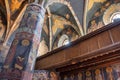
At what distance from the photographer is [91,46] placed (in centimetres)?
539

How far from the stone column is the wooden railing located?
1270mm

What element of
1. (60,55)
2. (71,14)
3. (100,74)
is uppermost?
(71,14)

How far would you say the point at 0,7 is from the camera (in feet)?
37.3

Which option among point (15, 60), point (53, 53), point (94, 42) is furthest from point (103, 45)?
point (15, 60)

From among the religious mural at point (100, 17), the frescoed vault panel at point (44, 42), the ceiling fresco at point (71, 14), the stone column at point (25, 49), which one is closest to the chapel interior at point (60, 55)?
the stone column at point (25, 49)

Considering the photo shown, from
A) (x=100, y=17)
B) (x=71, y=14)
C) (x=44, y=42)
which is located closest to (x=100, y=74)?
(x=100, y=17)

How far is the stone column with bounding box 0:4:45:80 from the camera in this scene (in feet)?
15.1

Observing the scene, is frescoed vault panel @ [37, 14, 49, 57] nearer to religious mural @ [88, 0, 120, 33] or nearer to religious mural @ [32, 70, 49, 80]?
religious mural @ [88, 0, 120, 33]

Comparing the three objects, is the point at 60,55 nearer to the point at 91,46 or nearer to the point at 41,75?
the point at 41,75

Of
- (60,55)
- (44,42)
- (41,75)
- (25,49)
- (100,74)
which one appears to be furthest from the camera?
(44,42)

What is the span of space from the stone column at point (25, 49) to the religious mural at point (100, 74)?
1.59 metres

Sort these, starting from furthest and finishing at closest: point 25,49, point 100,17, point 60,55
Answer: point 100,17, point 60,55, point 25,49

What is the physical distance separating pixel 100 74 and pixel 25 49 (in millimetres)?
2558

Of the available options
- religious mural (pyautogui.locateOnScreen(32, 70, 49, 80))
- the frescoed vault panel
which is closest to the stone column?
religious mural (pyautogui.locateOnScreen(32, 70, 49, 80))
